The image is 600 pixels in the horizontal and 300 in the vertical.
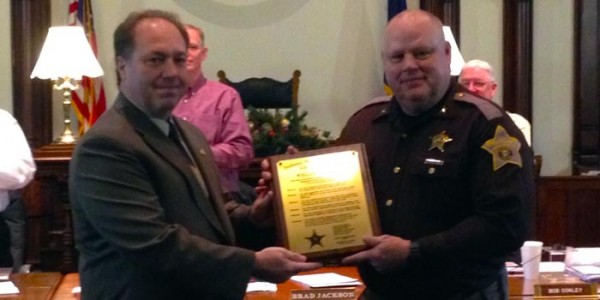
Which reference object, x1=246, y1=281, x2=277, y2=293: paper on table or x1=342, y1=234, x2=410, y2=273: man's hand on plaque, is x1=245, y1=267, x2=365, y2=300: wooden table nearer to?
x1=246, y1=281, x2=277, y2=293: paper on table

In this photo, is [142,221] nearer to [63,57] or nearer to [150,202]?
[150,202]

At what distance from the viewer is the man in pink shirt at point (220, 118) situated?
4242 millimetres

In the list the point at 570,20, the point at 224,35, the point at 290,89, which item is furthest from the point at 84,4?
the point at 570,20

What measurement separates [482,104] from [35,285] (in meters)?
1.59

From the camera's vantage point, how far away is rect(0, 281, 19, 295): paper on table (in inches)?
123

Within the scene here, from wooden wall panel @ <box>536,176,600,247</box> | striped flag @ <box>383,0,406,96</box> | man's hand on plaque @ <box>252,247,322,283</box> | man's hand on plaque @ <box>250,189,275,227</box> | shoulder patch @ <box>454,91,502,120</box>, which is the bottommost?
wooden wall panel @ <box>536,176,600,247</box>

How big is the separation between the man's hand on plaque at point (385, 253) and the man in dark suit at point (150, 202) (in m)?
0.19

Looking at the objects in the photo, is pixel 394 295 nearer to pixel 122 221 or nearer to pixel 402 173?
pixel 402 173

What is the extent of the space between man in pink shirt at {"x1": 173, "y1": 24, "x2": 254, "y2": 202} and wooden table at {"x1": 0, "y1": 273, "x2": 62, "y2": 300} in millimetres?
1031

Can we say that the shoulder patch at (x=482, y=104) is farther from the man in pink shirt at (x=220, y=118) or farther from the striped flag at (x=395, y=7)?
the striped flag at (x=395, y=7)

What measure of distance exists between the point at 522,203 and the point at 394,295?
42 cm

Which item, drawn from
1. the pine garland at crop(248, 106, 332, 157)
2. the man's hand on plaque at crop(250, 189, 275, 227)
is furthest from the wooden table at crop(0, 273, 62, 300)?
the pine garland at crop(248, 106, 332, 157)

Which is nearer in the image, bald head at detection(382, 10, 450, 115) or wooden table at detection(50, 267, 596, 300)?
bald head at detection(382, 10, 450, 115)

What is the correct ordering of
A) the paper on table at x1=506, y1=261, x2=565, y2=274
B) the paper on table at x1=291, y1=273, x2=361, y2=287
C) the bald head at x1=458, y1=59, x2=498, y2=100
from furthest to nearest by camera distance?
the bald head at x1=458, y1=59, x2=498, y2=100 < the paper on table at x1=506, y1=261, x2=565, y2=274 < the paper on table at x1=291, y1=273, x2=361, y2=287
